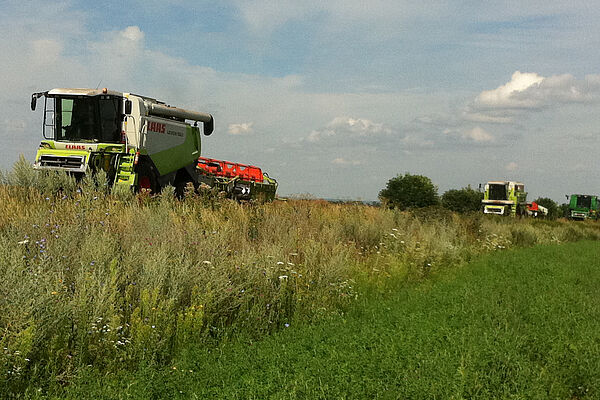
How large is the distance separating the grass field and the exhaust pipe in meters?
12.9

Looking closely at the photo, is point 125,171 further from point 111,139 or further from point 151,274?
point 151,274

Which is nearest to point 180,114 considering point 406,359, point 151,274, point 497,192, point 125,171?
point 125,171

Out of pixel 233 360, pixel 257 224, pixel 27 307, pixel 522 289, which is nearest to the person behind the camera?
pixel 27 307

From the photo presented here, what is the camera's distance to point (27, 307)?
4.95 metres

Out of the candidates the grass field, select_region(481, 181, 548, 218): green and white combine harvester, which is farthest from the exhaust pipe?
select_region(481, 181, 548, 218): green and white combine harvester

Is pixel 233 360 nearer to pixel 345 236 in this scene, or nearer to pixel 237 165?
pixel 345 236

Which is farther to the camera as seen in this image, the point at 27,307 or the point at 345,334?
the point at 345,334

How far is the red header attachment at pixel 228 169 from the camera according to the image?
72.5 feet

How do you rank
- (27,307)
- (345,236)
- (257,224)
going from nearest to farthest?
1. (27,307)
2. (257,224)
3. (345,236)

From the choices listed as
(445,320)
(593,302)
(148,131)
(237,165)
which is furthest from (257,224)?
(237,165)

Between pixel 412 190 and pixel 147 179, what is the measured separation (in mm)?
42932

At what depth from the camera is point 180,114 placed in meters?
20.8

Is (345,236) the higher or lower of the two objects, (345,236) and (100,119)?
the lower

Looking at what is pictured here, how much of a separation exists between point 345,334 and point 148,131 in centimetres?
1326
